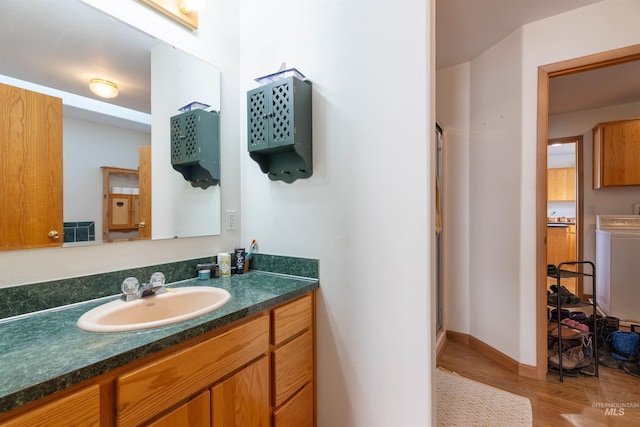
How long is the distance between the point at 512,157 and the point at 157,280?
8.09 feet

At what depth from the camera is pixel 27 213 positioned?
3.11 ft

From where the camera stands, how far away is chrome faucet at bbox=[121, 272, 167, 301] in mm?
1063

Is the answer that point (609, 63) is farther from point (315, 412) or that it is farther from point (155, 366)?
point (155, 366)

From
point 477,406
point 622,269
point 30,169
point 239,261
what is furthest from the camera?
point 622,269

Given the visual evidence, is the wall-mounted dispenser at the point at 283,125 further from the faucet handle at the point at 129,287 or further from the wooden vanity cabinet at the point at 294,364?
the faucet handle at the point at 129,287

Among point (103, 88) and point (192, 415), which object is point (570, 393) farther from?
point (103, 88)

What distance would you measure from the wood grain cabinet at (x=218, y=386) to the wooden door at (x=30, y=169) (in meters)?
0.66

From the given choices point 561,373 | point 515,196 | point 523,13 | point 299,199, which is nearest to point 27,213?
point 299,199

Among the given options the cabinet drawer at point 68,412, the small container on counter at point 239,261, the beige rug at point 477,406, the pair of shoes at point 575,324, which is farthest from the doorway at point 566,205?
the cabinet drawer at point 68,412

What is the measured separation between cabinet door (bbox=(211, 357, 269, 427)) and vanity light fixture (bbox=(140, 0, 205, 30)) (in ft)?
5.25

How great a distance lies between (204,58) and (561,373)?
3070 mm

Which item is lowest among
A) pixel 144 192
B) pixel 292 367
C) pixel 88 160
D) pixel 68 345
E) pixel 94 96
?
pixel 292 367

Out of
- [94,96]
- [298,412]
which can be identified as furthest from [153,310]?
[94,96]

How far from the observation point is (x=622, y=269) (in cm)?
295
